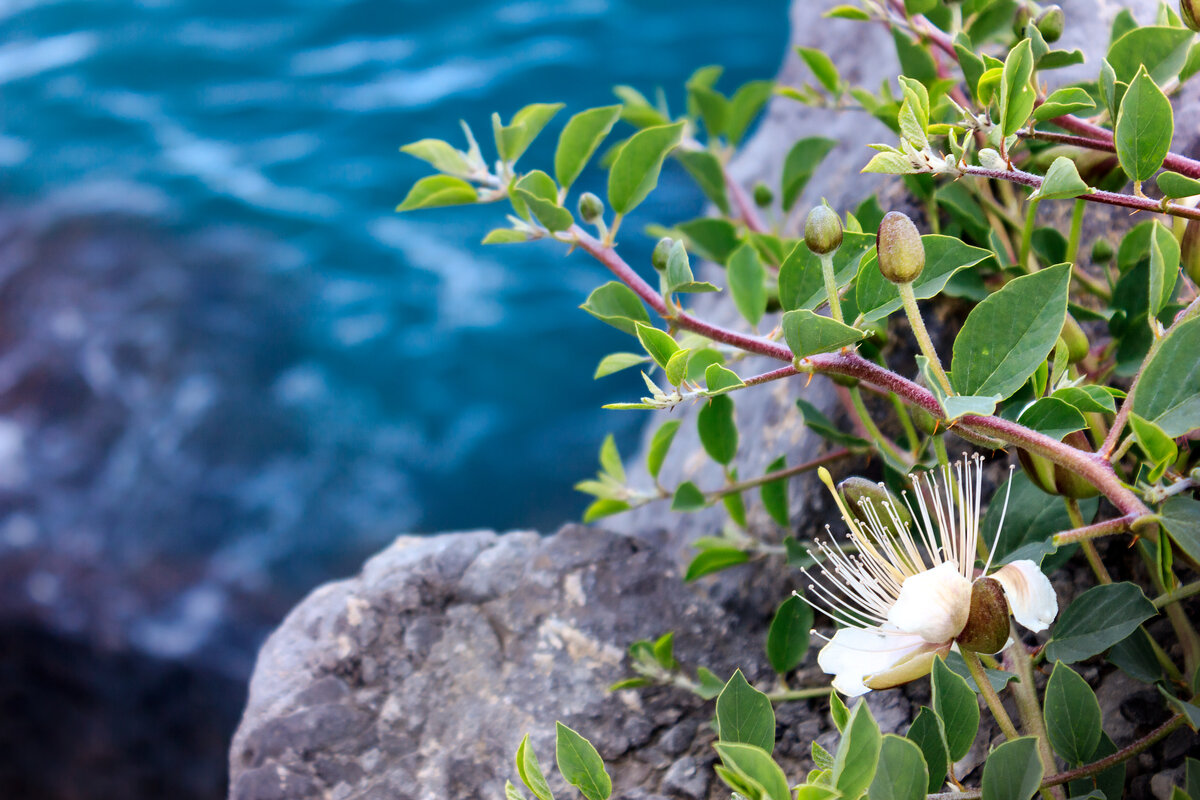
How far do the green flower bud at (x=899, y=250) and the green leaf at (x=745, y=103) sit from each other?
0.70 meters

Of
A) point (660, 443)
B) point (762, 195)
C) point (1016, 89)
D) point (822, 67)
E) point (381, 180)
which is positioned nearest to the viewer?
point (1016, 89)

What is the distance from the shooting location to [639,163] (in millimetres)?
678

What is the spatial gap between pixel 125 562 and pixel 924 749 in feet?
6.85

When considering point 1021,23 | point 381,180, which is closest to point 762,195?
point 1021,23

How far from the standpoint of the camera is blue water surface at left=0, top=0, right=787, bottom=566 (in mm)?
2502

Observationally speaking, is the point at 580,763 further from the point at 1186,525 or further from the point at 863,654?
the point at 1186,525

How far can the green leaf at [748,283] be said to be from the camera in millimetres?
716

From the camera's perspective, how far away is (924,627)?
45 cm

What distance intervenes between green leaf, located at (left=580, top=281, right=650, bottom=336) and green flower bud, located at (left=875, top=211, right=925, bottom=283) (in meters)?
0.19

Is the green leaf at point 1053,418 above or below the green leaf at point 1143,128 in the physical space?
below

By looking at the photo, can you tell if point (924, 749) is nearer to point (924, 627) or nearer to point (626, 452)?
point (924, 627)

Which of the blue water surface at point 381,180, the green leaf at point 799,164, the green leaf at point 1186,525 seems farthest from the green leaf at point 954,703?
the blue water surface at point 381,180

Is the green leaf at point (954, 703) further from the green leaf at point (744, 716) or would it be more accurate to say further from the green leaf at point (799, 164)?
the green leaf at point (799, 164)

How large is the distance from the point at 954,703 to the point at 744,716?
11cm
